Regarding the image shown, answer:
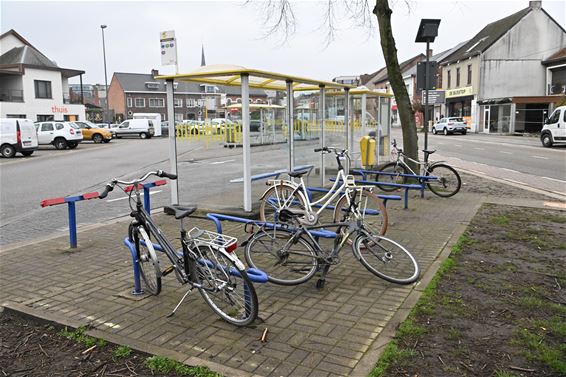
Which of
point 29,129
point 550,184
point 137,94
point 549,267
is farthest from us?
point 137,94

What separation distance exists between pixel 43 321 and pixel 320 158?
6.94 m

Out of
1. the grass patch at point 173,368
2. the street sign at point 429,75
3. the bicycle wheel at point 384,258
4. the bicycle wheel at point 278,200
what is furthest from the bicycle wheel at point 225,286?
the street sign at point 429,75

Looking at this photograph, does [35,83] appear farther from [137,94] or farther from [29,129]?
[137,94]

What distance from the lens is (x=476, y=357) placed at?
11.5ft

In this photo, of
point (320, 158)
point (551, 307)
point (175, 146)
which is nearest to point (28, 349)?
point (551, 307)

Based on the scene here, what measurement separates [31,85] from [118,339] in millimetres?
46012

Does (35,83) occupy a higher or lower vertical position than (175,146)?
higher

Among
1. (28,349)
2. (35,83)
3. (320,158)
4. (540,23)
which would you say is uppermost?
(540,23)

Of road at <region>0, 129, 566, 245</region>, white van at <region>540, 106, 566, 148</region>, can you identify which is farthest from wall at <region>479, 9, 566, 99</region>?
road at <region>0, 129, 566, 245</region>

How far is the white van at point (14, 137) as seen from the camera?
23.8m

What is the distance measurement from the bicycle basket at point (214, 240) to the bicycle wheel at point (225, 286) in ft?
0.15

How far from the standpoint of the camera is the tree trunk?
11250 mm

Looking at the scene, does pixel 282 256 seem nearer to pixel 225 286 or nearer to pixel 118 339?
pixel 225 286

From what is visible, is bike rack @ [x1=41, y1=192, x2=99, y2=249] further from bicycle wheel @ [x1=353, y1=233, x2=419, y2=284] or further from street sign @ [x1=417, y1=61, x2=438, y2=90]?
street sign @ [x1=417, y1=61, x2=438, y2=90]
